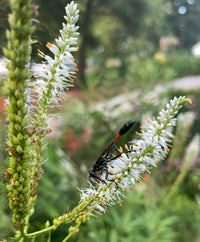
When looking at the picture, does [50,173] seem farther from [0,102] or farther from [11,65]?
[11,65]

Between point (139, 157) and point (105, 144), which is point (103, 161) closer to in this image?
point (139, 157)

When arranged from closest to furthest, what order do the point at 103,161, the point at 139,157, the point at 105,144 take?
the point at 139,157, the point at 103,161, the point at 105,144

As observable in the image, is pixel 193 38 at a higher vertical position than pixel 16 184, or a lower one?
higher

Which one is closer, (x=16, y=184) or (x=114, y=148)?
(x=16, y=184)

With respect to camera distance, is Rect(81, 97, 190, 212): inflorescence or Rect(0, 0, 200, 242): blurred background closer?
Rect(81, 97, 190, 212): inflorescence

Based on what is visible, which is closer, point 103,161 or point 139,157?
point 139,157

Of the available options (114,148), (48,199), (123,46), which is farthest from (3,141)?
(123,46)

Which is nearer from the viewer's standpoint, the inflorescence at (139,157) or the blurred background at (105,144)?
the inflorescence at (139,157)

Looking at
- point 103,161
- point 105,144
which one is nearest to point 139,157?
point 103,161

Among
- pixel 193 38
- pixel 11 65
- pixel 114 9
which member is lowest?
pixel 11 65

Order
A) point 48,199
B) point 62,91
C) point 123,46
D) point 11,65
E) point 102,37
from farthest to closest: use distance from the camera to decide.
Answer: point 123,46 → point 102,37 → point 48,199 → point 62,91 → point 11,65

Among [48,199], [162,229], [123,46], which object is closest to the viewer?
[48,199]
